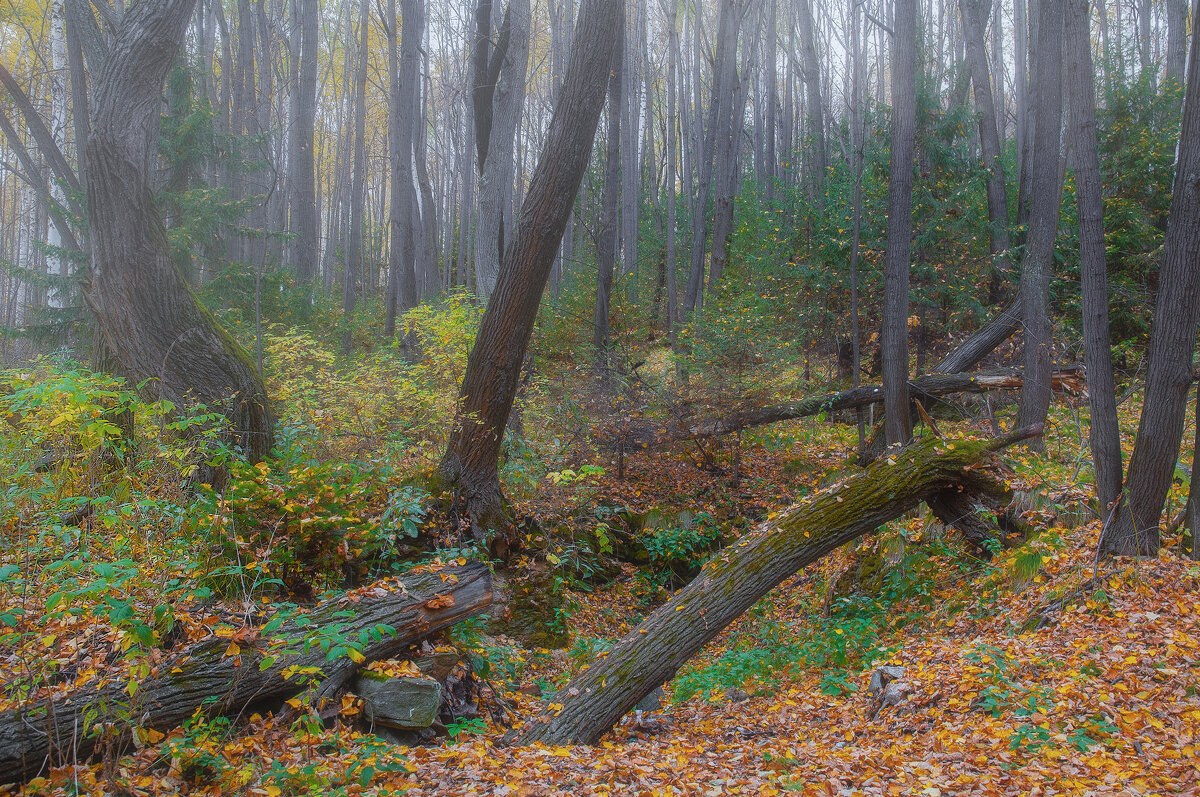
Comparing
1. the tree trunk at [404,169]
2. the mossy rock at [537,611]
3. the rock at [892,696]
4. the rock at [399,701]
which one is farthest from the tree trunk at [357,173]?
the rock at [892,696]

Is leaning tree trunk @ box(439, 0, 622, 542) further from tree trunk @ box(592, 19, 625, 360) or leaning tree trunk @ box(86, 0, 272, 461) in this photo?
tree trunk @ box(592, 19, 625, 360)

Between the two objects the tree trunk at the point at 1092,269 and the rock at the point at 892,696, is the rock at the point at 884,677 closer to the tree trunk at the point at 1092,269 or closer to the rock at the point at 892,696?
the rock at the point at 892,696

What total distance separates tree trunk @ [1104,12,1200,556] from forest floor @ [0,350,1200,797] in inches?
11.1

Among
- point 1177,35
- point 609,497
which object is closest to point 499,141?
point 609,497

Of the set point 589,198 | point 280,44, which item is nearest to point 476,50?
point 589,198

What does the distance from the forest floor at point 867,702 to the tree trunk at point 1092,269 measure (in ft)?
2.08

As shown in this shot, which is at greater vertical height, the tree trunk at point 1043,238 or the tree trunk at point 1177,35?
the tree trunk at point 1177,35

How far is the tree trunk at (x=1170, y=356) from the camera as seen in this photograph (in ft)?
14.5

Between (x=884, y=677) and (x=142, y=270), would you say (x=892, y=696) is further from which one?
(x=142, y=270)

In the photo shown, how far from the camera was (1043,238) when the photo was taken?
8.20 meters

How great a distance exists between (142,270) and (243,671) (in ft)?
14.4

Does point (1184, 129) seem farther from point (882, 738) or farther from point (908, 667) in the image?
point (882, 738)

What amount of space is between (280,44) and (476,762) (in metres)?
28.6

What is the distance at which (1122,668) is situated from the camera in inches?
146
